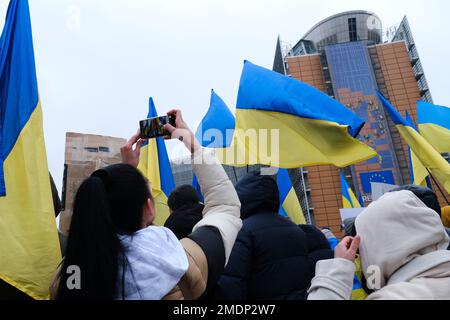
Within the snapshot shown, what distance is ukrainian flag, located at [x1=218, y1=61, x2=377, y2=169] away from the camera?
13.5 feet

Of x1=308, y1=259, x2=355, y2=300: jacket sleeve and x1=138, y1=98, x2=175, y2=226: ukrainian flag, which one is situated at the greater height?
x1=138, y1=98, x2=175, y2=226: ukrainian flag

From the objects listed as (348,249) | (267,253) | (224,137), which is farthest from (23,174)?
(224,137)

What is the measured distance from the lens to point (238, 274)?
238 cm

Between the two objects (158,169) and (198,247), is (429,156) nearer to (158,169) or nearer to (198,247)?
(158,169)

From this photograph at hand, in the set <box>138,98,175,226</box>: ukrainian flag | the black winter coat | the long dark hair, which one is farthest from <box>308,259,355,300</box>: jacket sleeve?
<box>138,98,175,226</box>: ukrainian flag

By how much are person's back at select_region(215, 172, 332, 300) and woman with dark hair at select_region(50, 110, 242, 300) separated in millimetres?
903

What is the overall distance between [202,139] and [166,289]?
16.5ft

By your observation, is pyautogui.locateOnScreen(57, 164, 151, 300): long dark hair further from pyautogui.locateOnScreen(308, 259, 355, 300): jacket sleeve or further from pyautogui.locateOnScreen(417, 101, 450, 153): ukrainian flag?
pyautogui.locateOnScreen(417, 101, 450, 153): ukrainian flag

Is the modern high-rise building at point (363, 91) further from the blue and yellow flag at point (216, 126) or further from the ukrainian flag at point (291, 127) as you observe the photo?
the ukrainian flag at point (291, 127)

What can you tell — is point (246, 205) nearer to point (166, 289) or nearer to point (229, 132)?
point (166, 289)

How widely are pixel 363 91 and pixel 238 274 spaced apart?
4013 cm

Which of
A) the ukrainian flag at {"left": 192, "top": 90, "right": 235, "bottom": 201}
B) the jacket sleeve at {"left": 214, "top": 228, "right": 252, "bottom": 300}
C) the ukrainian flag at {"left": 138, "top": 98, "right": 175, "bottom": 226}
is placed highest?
the ukrainian flag at {"left": 192, "top": 90, "right": 235, "bottom": 201}

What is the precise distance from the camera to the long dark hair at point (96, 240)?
1208mm
